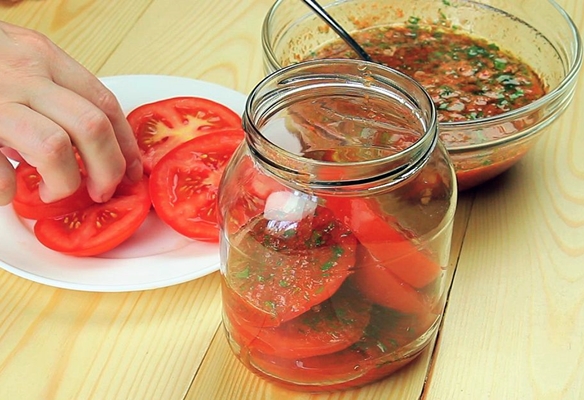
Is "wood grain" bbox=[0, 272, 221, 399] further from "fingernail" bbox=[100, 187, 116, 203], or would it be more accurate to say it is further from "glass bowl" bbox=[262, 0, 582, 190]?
"glass bowl" bbox=[262, 0, 582, 190]

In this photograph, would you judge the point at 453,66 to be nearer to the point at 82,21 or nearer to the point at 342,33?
the point at 342,33

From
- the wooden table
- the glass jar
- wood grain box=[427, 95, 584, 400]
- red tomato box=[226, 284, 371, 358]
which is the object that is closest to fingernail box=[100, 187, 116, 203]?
the wooden table

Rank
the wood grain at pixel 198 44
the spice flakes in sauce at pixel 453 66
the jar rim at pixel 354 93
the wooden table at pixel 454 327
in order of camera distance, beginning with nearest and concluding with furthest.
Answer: the jar rim at pixel 354 93 → the wooden table at pixel 454 327 → the spice flakes in sauce at pixel 453 66 → the wood grain at pixel 198 44

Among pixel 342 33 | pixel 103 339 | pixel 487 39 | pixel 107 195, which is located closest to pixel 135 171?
pixel 107 195

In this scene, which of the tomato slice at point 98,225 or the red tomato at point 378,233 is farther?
the tomato slice at point 98,225

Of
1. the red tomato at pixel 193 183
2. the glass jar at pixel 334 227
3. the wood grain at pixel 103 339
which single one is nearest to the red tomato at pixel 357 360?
the glass jar at pixel 334 227

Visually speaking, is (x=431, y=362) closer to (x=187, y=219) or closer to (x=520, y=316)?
(x=520, y=316)

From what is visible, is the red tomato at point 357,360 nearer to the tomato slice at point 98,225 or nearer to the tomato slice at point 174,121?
the tomato slice at point 98,225
